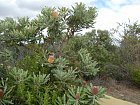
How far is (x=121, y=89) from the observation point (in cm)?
1891

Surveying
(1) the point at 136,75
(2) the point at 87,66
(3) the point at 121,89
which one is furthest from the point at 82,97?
(1) the point at 136,75

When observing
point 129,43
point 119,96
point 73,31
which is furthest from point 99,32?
point 73,31

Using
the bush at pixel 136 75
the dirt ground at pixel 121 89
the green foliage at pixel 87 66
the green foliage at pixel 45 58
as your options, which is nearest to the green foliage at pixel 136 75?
the bush at pixel 136 75

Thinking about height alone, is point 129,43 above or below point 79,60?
above

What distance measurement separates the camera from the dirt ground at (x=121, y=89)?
16844 mm

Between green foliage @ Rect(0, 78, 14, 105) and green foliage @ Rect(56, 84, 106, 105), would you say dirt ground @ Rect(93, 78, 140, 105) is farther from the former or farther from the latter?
green foliage @ Rect(0, 78, 14, 105)

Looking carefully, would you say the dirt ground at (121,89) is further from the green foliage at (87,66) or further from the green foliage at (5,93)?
the green foliage at (5,93)

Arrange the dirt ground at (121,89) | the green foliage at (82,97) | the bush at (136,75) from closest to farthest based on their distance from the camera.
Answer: the green foliage at (82,97) → the dirt ground at (121,89) → the bush at (136,75)

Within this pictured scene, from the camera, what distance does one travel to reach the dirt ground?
16844 millimetres

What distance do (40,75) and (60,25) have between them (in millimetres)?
1125

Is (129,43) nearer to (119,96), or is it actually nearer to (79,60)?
(119,96)

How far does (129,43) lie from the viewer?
2192 cm

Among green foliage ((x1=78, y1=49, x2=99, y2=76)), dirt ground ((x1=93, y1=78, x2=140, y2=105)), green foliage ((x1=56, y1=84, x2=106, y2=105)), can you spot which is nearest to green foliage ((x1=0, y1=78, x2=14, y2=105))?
green foliage ((x1=56, y1=84, x2=106, y2=105))

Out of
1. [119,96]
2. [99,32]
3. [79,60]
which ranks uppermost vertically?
[99,32]
